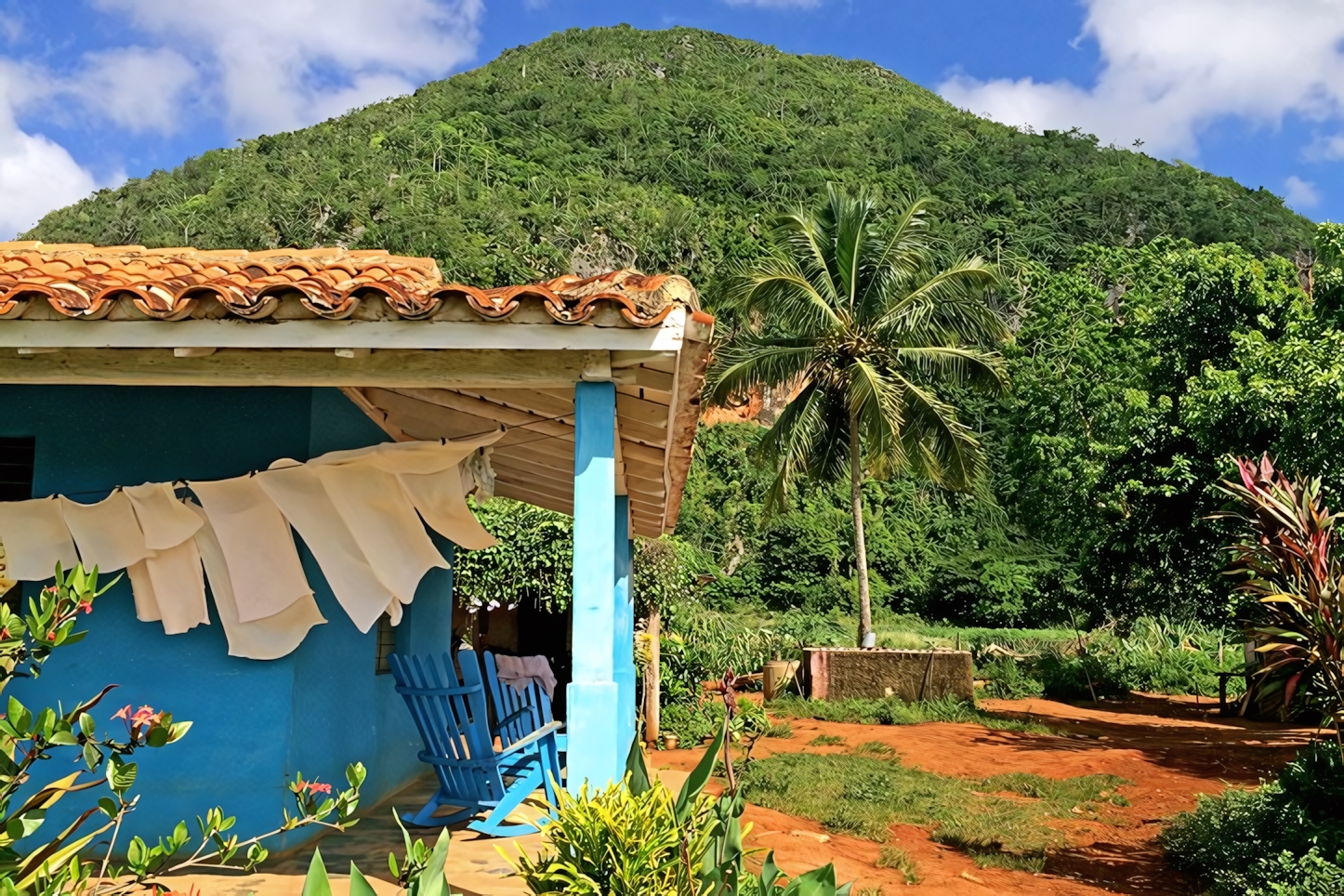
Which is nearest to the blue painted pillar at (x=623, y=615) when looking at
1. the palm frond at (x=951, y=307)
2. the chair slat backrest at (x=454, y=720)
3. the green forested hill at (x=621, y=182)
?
the chair slat backrest at (x=454, y=720)

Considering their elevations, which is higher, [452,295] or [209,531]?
[452,295]

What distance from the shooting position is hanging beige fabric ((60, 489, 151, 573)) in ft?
16.3

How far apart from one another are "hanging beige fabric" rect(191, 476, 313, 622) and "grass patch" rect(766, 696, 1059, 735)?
11649 millimetres

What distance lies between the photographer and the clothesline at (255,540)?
499 cm

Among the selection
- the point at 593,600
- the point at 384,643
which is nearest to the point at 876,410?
the point at 384,643

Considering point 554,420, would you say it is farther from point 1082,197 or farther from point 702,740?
point 1082,197

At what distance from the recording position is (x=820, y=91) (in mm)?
66812

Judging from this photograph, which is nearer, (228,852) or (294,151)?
(228,852)

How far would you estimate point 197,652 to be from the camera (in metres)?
5.15

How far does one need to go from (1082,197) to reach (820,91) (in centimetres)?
2220

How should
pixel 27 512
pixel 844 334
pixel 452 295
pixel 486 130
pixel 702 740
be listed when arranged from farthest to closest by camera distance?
pixel 486 130 → pixel 844 334 → pixel 702 740 → pixel 27 512 → pixel 452 295

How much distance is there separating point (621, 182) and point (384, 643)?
45.4m

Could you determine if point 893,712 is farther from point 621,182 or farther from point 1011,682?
point 621,182

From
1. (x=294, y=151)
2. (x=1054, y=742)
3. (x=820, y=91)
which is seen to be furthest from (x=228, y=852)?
(x=820, y=91)
